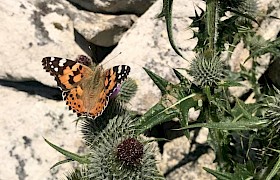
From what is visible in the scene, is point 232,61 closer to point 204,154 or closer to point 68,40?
point 204,154

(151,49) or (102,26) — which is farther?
(102,26)

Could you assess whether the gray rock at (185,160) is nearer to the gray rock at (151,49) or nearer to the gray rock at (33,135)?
the gray rock at (151,49)

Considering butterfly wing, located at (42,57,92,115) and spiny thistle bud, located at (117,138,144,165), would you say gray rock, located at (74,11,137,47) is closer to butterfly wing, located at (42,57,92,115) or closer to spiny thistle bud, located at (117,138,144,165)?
butterfly wing, located at (42,57,92,115)

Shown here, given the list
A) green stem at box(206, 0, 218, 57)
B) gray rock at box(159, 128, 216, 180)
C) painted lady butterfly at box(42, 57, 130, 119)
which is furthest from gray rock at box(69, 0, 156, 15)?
green stem at box(206, 0, 218, 57)

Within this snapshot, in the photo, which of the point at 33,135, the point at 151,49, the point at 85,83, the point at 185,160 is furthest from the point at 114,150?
the point at 151,49

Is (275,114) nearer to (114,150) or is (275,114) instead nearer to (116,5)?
(114,150)
